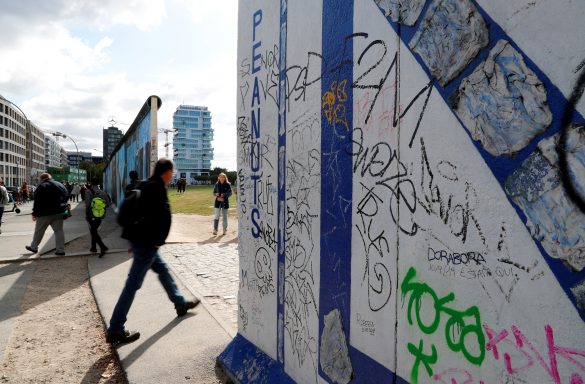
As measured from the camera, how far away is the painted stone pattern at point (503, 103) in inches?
55.7

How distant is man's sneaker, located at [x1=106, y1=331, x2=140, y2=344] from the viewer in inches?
167

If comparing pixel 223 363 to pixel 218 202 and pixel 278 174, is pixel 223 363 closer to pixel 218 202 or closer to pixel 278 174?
pixel 278 174

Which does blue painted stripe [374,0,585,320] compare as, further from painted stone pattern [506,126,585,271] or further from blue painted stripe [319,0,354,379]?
blue painted stripe [319,0,354,379]

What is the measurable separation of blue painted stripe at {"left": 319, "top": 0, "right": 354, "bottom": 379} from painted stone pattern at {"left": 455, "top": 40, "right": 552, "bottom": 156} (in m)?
0.88

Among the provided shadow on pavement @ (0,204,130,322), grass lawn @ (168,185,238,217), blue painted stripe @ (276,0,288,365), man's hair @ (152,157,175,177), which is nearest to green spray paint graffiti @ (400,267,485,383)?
blue painted stripe @ (276,0,288,365)

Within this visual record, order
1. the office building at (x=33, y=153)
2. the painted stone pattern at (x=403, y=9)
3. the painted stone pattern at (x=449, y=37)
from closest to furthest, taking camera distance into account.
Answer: the painted stone pattern at (x=449, y=37) → the painted stone pattern at (x=403, y=9) → the office building at (x=33, y=153)

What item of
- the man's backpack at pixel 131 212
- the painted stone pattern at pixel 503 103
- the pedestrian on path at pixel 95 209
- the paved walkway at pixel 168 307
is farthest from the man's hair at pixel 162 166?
the pedestrian on path at pixel 95 209

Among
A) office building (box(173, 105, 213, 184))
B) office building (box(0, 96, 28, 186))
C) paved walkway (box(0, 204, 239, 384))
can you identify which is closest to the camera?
paved walkway (box(0, 204, 239, 384))

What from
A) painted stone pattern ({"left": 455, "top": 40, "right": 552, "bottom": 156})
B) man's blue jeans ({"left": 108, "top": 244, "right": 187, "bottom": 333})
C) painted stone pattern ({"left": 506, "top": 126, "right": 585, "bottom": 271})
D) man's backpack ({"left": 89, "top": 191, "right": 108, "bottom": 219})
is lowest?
man's blue jeans ({"left": 108, "top": 244, "right": 187, "bottom": 333})

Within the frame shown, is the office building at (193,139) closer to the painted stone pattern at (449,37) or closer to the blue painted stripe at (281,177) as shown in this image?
the blue painted stripe at (281,177)

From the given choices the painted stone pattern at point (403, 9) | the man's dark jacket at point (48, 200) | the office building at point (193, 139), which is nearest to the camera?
the painted stone pattern at point (403, 9)

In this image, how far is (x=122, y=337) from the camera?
14.1 feet

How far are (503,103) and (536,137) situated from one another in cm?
20

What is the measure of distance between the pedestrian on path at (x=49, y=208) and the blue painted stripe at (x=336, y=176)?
8348 millimetres
